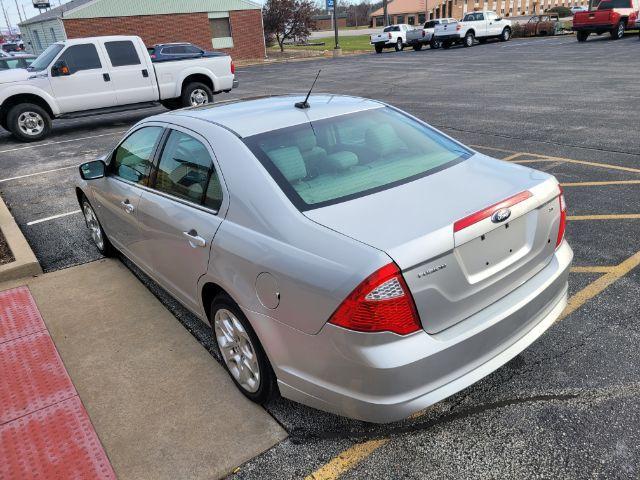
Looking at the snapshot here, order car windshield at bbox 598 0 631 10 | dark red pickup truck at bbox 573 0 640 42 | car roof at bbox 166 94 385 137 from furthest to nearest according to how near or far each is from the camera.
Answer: car windshield at bbox 598 0 631 10
dark red pickup truck at bbox 573 0 640 42
car roof at bbox 166 94 385 137

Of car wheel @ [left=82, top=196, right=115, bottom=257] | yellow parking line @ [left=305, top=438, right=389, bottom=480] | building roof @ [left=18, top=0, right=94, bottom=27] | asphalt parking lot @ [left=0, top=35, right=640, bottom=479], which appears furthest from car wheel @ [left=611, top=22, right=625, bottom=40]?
yellow parking line @ [left=305, top=438, right=389, bottom=480]

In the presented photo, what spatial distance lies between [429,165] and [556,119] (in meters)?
8.15

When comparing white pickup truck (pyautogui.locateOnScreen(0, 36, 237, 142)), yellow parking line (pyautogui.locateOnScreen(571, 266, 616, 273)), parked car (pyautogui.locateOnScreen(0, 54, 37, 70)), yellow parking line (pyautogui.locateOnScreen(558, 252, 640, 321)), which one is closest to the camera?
yellow parking line (pyautogui.locateOnScreen(558, 252, 640, 321))

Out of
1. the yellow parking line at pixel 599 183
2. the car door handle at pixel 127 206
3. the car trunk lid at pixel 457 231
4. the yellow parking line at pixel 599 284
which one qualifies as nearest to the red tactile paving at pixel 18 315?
the car door handle at pixel 127 206

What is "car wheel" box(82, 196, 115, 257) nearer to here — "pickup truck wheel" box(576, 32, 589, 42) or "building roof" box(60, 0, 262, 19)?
"pickup truck wheel" box(576, 32, 589, 42)

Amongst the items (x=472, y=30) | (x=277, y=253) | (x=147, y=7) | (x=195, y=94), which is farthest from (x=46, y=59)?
(x=472, y=30)

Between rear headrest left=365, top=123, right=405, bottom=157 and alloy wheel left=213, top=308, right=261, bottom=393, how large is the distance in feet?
4.44

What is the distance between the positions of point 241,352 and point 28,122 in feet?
36.6

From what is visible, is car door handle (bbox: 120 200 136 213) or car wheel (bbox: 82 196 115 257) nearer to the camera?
car door handle (bbox: 120 200 136 213)

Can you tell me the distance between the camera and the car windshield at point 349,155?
2787mm

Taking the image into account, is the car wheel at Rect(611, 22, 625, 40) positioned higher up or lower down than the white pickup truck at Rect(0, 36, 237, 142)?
lower down

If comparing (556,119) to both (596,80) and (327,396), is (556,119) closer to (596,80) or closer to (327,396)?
(596,80)

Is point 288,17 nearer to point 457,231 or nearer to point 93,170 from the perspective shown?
point 93,170

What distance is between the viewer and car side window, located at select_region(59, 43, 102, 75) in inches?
460
